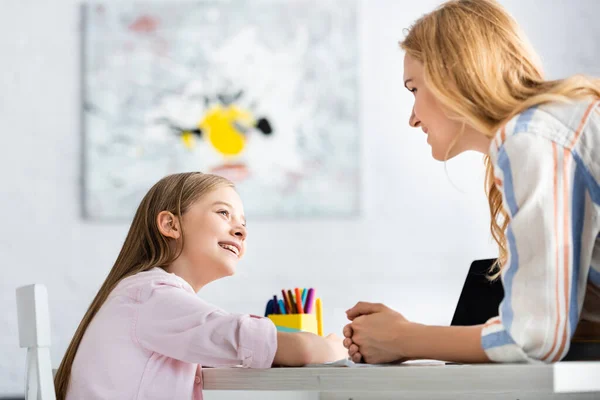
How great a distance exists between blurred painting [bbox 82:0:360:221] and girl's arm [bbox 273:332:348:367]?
2.02 meters

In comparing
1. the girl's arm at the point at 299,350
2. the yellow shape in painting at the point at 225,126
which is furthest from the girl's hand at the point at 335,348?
the yellow shape in painting at the point at 225,126

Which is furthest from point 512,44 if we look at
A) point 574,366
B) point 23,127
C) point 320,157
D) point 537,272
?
point 23,127

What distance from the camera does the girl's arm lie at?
1055 millimetres

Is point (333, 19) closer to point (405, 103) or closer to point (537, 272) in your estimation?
point (405, 103)

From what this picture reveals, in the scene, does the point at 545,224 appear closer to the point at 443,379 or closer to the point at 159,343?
the point at 443,379

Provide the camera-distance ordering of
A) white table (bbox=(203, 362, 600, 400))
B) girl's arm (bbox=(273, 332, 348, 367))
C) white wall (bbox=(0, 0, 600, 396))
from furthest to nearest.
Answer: white wall (bbox=(0, 0, 600, 396))
girl's arm (bbox=(273, 332, 348, 367))
white table (bbox=(203, 362, 600, 400))

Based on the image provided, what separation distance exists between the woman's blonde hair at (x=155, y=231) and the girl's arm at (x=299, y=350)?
34 centimetres

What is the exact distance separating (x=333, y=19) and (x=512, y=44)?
7.22 ft

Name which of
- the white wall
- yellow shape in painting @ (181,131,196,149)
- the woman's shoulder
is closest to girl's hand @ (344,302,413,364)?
the woman's shoulder

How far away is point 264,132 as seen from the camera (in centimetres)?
315

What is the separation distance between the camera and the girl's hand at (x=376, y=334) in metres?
0.92

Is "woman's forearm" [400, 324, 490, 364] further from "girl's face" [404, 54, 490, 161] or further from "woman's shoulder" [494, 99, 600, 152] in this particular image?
"girl's face" [404, 54, 490, 161]

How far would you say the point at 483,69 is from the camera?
3.30 ft

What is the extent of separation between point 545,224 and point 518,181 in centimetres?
6
